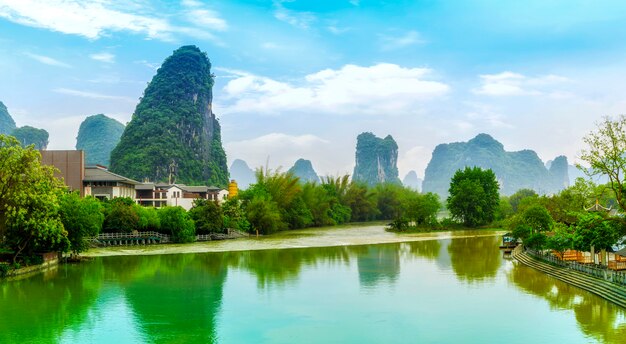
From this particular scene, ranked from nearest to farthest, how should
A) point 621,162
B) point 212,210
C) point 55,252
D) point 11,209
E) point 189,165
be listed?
1. point 621,162
2. point 11,209
3. point 55,252
4. point 212,210
5. point 189,165

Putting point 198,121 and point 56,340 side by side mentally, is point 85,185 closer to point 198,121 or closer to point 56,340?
point 56,340

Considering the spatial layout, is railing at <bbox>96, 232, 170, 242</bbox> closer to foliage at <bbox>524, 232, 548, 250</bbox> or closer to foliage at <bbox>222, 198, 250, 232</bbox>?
foliage at <bbox>222, 198, 250, 232</bbox>

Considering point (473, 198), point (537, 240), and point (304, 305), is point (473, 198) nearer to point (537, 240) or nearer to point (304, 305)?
point (537, 240)

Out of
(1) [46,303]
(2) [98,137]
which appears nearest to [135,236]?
(1) [46,303]

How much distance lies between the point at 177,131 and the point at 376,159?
275 feet

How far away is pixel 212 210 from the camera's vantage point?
4719cm

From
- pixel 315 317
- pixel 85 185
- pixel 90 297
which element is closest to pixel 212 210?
pixel 85 185

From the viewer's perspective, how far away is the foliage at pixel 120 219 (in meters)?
41.9

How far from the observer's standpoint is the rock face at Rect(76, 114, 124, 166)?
440 feet

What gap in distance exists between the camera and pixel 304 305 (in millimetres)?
19359

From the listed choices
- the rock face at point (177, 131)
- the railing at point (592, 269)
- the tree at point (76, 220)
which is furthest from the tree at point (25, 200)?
the rock face at point (177, 131)

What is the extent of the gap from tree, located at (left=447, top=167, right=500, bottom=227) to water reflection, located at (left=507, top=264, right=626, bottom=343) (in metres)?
36.3

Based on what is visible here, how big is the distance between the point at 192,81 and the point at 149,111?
1129 centimetres

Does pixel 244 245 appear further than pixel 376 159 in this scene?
No
